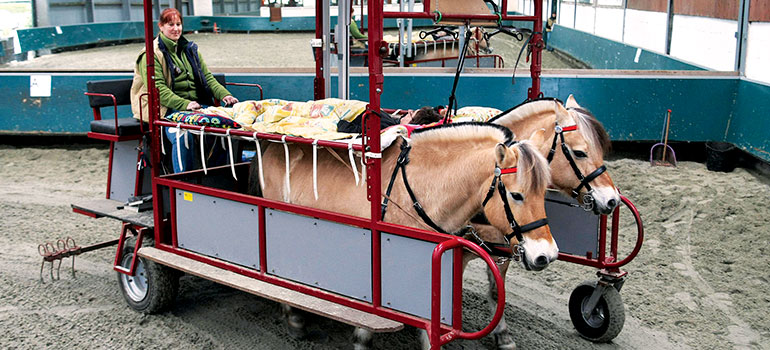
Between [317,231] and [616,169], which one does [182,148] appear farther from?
[616,169]

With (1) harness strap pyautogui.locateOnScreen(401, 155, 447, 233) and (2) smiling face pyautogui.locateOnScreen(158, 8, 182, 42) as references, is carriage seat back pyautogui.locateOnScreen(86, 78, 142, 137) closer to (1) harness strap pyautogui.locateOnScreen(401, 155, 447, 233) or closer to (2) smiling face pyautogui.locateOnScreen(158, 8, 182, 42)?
(2) smiling face pyautogui.locateOnScreen(158, 8, 182, 42)

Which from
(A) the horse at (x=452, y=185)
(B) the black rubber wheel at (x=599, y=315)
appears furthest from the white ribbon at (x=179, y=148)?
(B) the black rubber wheel at (x=599, y=315)

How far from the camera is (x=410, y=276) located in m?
3.46

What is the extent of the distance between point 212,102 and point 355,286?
8.99 ft

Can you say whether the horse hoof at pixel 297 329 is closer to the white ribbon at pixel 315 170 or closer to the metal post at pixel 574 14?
the white ribbon at pixel 315 170

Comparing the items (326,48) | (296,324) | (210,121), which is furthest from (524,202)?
(326,48)

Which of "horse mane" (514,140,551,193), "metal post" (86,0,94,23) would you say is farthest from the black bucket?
"metal post" (86,0,94,23)

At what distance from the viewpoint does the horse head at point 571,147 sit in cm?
419

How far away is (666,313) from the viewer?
Result: 15.8 feet

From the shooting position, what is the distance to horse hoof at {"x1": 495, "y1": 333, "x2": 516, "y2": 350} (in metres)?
4.27

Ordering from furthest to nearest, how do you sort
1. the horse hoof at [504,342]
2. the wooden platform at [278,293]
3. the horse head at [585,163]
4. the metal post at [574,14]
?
the metal post at [574,14] < the horse hoof at [504,342] < the horse head at [585,163] < the wooden platform at [278,293]

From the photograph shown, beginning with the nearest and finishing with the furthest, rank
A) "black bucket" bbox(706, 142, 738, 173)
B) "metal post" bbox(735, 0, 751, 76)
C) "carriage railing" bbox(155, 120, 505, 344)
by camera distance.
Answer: "carriage railing" bbox(155, 120, 505, 344) → "black bucket" bbox(706, 142, 738, 173) → "metal post" bbox(735, 0, 751, 76)

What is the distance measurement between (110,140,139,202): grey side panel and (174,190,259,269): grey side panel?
0.97 meters

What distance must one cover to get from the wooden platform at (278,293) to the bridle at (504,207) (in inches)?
21.9
